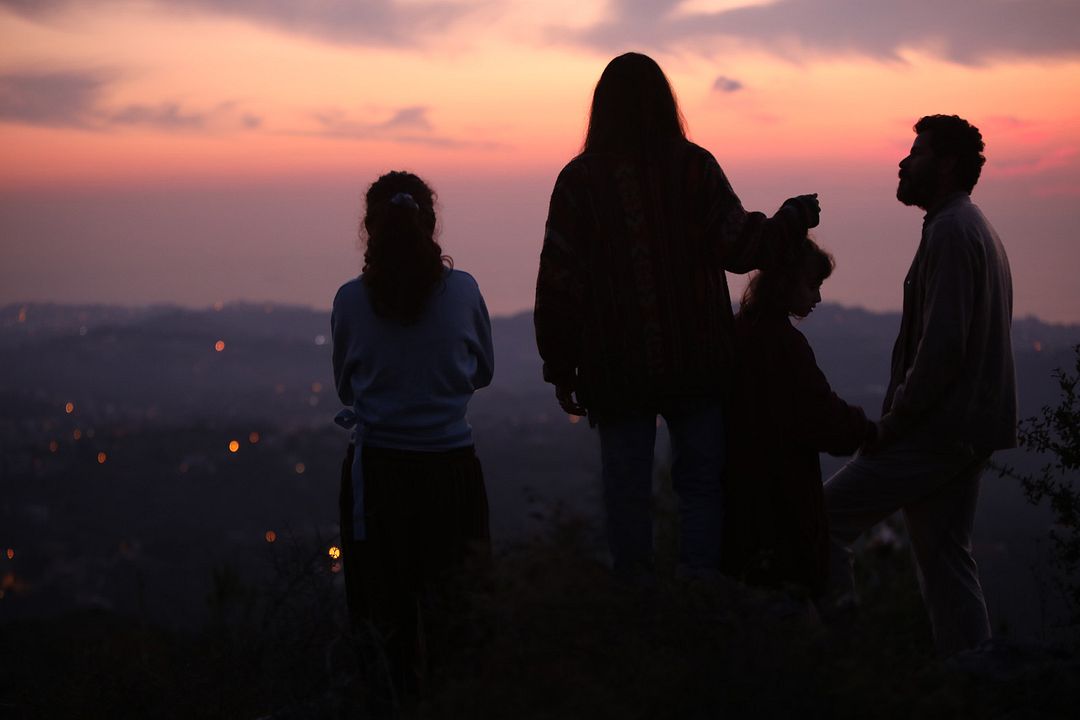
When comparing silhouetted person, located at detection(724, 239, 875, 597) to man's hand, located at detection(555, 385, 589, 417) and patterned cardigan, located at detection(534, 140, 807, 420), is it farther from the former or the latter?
man's hand, located at detection(555, 385, 589, 417)

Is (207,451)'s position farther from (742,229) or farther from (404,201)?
(742,229)

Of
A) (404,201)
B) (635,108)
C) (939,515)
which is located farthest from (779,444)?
(404,201)

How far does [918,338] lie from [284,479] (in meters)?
81.2

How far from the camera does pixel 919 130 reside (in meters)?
4.13

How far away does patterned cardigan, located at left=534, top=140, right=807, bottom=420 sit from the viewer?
335 centimetres

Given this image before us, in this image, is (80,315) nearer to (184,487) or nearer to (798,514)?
(184,487)

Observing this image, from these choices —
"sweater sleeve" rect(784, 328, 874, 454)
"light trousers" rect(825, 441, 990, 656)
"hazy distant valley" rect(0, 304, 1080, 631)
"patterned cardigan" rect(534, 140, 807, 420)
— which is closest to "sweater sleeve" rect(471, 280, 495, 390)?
"patterned cardigan" rect(534, 140, 807, 420)

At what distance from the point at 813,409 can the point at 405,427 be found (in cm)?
134

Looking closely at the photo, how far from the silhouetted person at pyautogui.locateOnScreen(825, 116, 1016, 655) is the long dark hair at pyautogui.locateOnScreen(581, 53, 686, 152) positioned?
45.8 inches

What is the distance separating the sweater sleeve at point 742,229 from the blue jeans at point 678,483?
1.60 ft

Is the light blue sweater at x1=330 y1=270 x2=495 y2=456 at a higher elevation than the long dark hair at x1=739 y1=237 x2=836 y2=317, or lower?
lower

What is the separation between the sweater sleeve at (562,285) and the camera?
3363 mm

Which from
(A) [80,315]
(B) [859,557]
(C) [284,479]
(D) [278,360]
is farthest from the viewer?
(A) [80,315]

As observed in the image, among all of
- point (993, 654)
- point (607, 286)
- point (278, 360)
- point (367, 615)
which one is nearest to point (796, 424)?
point (607, 286)
